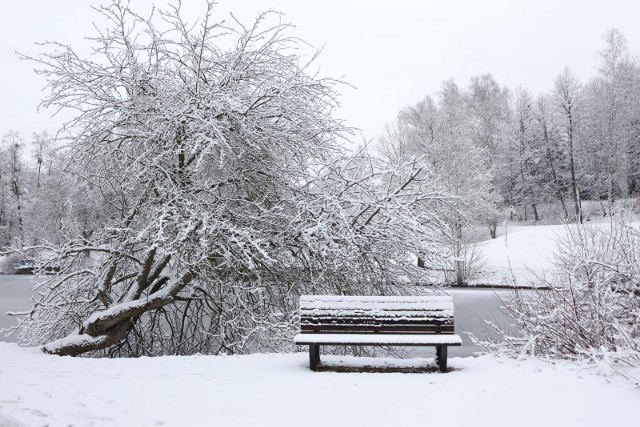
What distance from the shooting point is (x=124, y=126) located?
7.75 metres

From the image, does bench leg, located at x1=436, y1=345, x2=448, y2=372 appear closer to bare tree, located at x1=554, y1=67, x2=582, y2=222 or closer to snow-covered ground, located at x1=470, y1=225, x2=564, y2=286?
snow-covered ground, located at x1=470, y1=225, x2=564, y2=286

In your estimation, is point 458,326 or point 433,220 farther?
point 458,326

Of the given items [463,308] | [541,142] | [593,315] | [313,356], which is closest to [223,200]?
[313,356]

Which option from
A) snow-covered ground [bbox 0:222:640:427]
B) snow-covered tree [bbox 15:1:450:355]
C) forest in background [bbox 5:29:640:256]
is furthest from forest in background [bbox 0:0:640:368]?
forest in background [bbox 5:29:640:256]

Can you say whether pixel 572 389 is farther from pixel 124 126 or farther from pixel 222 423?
pixel 124 126

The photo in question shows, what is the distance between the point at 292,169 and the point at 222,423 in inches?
191

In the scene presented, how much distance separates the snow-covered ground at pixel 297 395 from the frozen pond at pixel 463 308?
6.33 m

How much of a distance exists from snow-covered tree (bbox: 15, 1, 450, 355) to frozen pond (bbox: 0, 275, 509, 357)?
430cm

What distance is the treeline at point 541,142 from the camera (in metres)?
27.3

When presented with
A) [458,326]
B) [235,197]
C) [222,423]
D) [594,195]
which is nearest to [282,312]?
[235,197]

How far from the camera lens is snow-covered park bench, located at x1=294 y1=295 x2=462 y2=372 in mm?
5520

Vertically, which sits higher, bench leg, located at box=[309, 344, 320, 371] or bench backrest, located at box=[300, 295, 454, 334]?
bench backrest, located at box=[300, 295, 454, 334]

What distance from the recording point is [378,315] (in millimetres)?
5602

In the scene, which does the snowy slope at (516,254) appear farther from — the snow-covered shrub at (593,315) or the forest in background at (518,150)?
the snow-covered shrub at (593,315)
